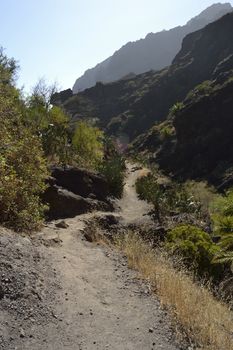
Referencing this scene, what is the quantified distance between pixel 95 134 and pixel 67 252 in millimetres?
38860

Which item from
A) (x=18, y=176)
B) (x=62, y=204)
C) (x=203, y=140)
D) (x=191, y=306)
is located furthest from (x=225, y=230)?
(x=203, y=140)

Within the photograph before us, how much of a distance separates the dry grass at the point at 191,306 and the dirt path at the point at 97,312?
223mm

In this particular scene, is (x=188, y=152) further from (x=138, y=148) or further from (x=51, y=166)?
(x=51, y=166)

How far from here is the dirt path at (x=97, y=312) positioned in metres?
6.04

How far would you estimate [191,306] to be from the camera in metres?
7.02

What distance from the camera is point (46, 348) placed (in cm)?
567

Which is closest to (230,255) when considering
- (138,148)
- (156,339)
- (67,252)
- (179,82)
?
(67,252)

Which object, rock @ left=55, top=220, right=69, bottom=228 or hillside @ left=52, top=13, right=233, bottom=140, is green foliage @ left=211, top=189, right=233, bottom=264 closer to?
rock @ left=55, top=220, right=69, bottom=228

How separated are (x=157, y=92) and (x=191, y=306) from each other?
11006cm

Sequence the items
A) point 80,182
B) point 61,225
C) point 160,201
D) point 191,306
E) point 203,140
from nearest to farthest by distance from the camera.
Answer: point 191,306
point 61,225
point 80,182
point 160,201
point 203,140

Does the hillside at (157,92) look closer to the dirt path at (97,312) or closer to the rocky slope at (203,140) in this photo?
the rocky slope at (203,140)

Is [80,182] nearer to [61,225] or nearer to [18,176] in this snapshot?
[61,225]

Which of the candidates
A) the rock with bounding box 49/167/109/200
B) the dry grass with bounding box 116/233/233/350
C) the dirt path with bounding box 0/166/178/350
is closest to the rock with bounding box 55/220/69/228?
the dirt path with bounding box 0/166/178/350

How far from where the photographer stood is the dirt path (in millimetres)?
6035
